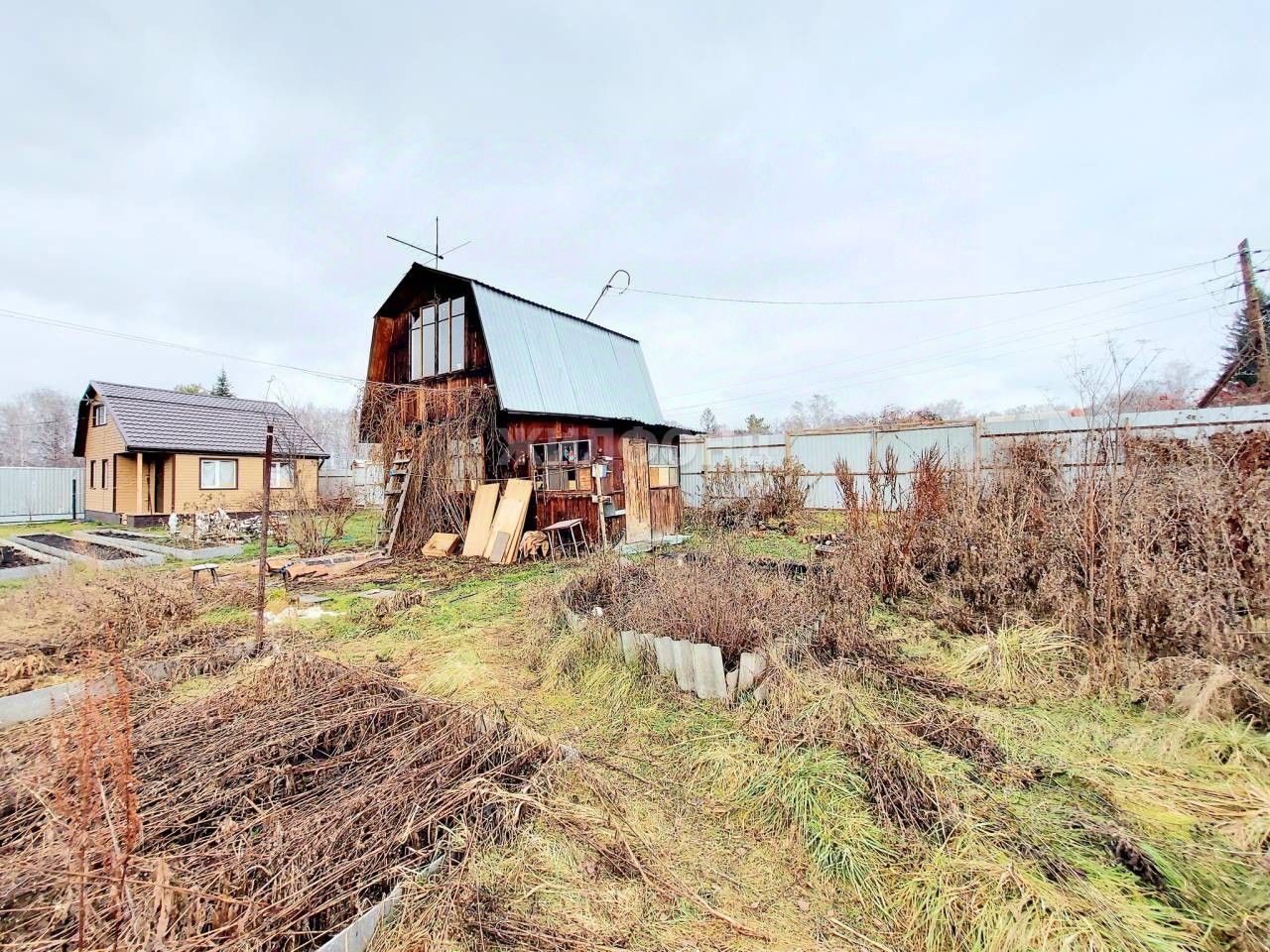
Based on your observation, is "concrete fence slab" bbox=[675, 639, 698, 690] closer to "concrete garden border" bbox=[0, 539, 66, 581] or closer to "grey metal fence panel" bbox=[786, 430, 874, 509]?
"concrete garden border" bbox=[0, 539, 66, 581]

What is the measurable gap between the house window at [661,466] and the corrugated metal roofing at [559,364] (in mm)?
1480

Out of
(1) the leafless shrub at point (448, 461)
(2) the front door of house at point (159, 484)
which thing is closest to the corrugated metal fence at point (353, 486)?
(2) the front door of house at point (159, 484)

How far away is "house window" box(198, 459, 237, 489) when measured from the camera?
1695cm

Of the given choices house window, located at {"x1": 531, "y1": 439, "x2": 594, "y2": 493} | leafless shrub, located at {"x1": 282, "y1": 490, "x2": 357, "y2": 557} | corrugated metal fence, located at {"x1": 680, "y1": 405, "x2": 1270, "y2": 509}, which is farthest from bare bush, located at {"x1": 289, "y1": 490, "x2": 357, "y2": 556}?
corrugated metal fence, located at {"x1": 680, "y1": 405, "x2": 1270, "y2": 509}

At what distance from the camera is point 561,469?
1088 centimetres

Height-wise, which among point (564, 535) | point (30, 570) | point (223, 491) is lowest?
point (30, 570)

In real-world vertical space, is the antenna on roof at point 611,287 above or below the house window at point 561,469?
above

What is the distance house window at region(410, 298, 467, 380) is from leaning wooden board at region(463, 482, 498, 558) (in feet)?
10.4

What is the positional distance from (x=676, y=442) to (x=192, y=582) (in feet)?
38.1

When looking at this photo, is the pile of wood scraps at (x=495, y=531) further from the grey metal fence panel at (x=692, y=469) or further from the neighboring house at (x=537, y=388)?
the grey metal fence panel at (x=692, y=469)

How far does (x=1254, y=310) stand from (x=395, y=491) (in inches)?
846

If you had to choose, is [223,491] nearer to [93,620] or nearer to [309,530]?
[309,530]

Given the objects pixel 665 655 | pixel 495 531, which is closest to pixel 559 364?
pixel 495 531

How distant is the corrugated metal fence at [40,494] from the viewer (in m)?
20.6
